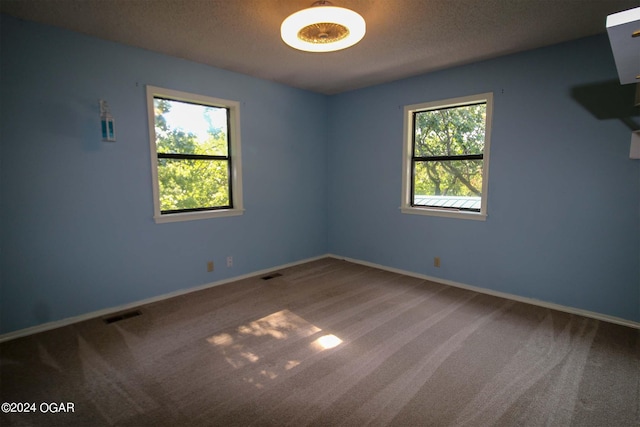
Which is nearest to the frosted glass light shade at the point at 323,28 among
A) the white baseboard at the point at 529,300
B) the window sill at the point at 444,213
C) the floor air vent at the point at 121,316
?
the window sill at the point at 444,213

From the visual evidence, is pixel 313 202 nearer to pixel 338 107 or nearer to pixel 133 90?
pixel 338 107

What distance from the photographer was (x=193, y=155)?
343 centimetres

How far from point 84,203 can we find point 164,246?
31.3 inches

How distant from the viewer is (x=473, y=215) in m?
3.46

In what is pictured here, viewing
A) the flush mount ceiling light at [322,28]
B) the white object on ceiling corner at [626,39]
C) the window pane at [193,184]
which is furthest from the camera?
the window pane at [193,184]

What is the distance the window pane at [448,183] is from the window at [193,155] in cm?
223

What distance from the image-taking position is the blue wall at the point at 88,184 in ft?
7.95

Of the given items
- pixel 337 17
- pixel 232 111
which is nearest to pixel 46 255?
pixel 232 111

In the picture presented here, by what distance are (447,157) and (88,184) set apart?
362 centimetres

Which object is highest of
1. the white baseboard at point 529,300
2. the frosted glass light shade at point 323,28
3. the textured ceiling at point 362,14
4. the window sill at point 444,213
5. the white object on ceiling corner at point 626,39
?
the textured ceiling at point 362,14

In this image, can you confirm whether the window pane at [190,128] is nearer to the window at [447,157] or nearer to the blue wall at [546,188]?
the blue wall at [546,188]

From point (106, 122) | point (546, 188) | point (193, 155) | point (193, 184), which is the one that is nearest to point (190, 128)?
point (193, 155)

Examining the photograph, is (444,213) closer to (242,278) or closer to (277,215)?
(277,215)

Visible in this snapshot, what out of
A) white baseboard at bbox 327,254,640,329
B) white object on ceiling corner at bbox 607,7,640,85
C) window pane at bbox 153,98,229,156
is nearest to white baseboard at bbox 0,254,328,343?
window pane at bbox 153,98,229,156
